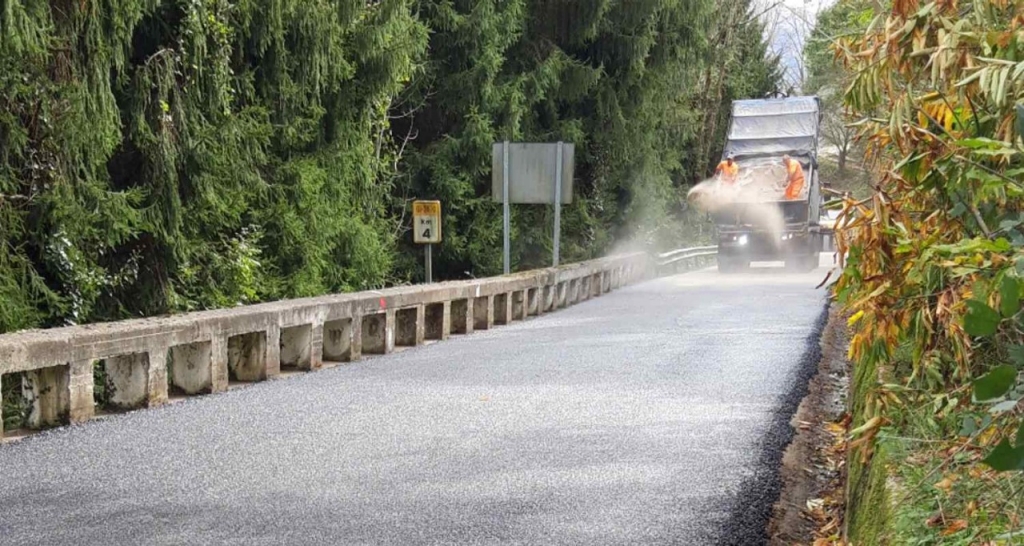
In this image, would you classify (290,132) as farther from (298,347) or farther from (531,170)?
(531,170)

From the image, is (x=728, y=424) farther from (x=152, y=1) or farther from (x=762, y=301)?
(x=762, y=301)

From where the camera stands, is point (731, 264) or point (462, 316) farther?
point (731, 264)

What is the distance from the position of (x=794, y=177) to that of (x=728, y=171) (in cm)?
165

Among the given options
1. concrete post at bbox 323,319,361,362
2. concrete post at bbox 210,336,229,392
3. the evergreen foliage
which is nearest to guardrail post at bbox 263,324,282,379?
concrete post at bbox 210,336,229,392

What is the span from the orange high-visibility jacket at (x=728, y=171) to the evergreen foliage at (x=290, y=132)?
69.3 inches

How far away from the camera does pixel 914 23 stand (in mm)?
4785

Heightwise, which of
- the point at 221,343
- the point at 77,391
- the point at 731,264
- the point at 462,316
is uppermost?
the point at 221,343

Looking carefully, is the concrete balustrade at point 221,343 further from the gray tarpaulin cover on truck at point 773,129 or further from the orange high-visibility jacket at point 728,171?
the gray tarpaulin cover on truck at point 773,129

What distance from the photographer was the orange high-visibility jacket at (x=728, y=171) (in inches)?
1238

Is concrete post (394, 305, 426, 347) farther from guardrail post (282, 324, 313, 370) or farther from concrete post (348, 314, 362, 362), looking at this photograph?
guardrail post (282, 324, 313, 370)

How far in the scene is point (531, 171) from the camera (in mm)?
22734

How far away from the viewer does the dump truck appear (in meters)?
31.5

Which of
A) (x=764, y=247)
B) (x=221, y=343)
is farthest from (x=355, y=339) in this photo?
(x=764, y=247)

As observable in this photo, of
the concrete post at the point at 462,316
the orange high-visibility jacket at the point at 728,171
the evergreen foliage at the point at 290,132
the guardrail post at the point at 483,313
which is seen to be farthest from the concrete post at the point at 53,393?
the orange high-visibility jacket at the point at 728,171
